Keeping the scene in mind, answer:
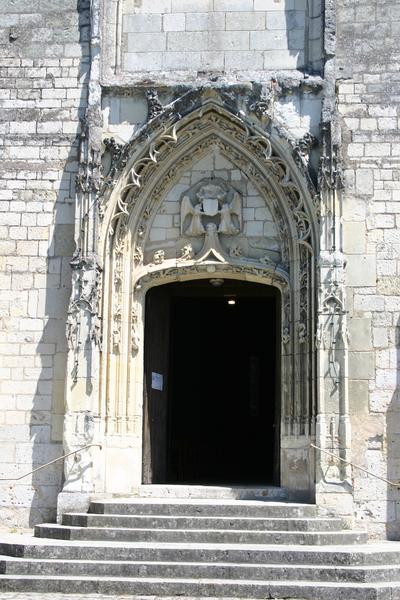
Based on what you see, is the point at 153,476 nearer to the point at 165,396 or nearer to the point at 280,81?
the point at 165,396

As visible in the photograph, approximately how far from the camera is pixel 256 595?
8.73 metres

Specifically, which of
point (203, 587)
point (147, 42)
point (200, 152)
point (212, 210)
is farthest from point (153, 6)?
point (203, 587)

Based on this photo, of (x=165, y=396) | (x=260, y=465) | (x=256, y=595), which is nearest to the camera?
(x=256, y=595)

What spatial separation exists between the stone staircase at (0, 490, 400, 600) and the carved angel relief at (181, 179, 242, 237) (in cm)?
321

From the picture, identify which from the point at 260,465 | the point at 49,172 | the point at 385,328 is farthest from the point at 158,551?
the point at 260,465

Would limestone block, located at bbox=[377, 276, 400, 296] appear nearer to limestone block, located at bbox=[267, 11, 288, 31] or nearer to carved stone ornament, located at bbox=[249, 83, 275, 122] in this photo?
carved stone ornament, located at bbox=[249, 83, 275, 122]

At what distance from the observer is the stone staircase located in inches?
349

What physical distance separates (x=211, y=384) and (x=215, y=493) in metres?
7.00

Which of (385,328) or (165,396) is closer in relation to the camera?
(385,328)

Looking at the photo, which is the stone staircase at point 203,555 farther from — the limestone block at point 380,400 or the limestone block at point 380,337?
the limestone block at point 380,337

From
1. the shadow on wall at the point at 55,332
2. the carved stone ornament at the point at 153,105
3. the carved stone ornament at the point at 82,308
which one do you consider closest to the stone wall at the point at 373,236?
the carved stone ornament at the point at 153,105

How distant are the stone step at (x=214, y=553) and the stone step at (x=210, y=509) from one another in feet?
2.39

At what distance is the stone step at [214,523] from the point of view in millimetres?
10023

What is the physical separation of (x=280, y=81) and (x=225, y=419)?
799 cm
